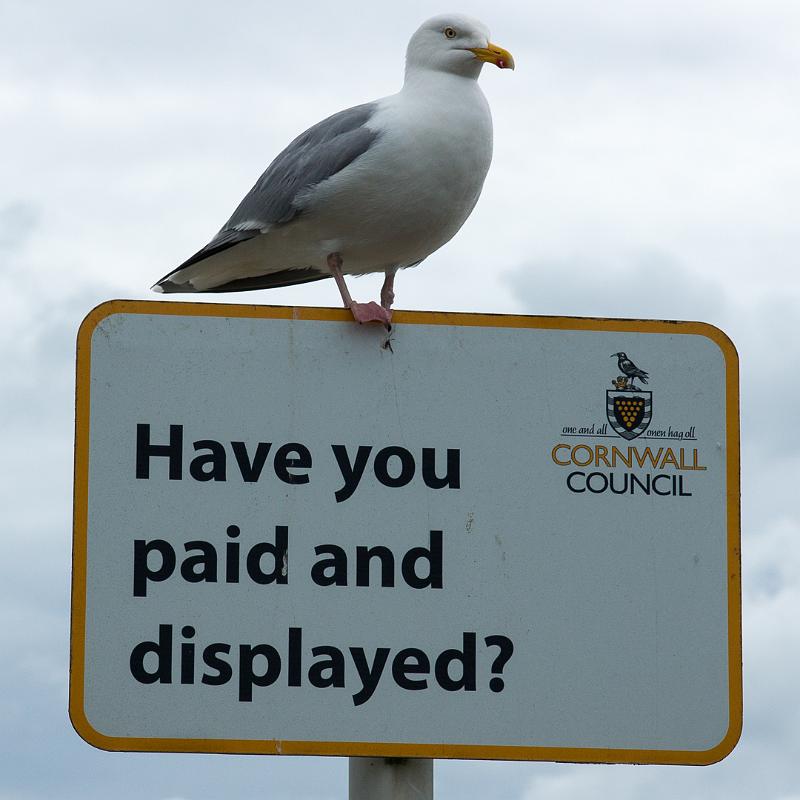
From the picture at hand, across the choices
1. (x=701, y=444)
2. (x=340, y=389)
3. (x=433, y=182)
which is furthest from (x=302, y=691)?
(x=433, y=182)

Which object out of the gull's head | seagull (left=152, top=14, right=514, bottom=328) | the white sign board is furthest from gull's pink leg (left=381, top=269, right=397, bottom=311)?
the white sign board

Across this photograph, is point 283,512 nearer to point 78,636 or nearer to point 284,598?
point 284,598

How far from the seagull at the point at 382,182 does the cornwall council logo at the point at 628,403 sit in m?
0.81

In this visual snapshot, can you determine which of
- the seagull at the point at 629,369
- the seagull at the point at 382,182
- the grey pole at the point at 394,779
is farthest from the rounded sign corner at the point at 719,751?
the seagull at the point at 382,182

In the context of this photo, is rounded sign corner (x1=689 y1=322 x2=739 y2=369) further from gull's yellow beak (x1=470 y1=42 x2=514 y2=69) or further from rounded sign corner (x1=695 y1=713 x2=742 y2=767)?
gull's yellow beak (x1=470 y1=42 x2=514 y2=69)

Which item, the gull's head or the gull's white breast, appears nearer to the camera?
the gull's white breast

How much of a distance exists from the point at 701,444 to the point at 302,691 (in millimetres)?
874

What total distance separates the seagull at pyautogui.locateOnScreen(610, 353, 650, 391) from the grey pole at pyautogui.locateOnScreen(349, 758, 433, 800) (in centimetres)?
80

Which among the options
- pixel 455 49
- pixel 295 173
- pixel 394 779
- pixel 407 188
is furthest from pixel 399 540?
pixel 455 49

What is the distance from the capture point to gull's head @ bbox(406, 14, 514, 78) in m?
3.53

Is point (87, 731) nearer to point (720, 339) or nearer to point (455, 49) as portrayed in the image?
point (720, 339)

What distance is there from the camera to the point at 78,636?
218cm

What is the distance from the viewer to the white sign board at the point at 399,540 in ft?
7.18

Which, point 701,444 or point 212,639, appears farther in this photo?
point 701,444
